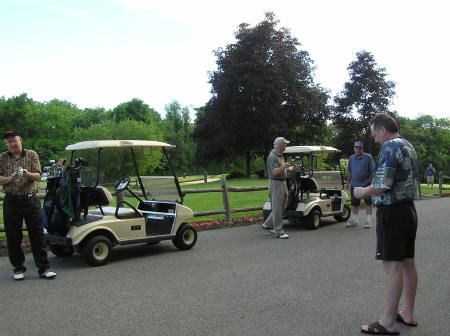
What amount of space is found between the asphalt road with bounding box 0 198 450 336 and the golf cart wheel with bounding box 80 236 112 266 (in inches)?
5.6

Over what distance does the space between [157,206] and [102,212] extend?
4.07 ft

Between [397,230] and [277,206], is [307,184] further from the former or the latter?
[397,230]

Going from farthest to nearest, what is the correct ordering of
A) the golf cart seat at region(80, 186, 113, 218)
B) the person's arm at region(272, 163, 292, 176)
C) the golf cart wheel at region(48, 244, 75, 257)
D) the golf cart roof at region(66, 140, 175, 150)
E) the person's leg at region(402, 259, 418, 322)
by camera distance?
the person's arm at region(272, 163, 292, 176)
the golf cart wheel at region(48, 244, 75, 257)
the golf cart roof at region(66, 140, 175, 150)
the golf cart seat at region(80, 186, 113, 218)
the person's leg at region(402, 259, 418, 322)

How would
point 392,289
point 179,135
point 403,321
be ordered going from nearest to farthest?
1. point 392,289
2. point 403,321
3. point 179,135

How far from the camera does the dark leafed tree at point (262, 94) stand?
→ 43406mm

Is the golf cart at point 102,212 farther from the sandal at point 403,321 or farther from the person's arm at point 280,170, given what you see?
the sandal at point 403,321

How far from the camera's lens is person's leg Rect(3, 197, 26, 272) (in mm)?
6102

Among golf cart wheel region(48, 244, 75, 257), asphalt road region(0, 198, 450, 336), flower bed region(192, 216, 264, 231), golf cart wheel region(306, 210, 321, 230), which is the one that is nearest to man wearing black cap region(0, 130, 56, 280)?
asphalt road region(0, 198, 450, 336)

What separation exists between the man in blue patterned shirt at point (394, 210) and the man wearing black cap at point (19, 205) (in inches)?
168

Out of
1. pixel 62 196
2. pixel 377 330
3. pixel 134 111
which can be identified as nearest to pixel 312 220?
pixel 62 196

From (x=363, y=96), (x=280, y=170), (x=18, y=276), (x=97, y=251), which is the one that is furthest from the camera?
(x=363, y=96)

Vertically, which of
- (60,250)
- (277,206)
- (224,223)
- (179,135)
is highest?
(179,135)

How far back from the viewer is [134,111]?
252 feet

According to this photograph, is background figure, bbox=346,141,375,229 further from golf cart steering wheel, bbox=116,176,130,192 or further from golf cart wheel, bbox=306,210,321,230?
golf cart steering wheel, bbox=116,176,130,192
